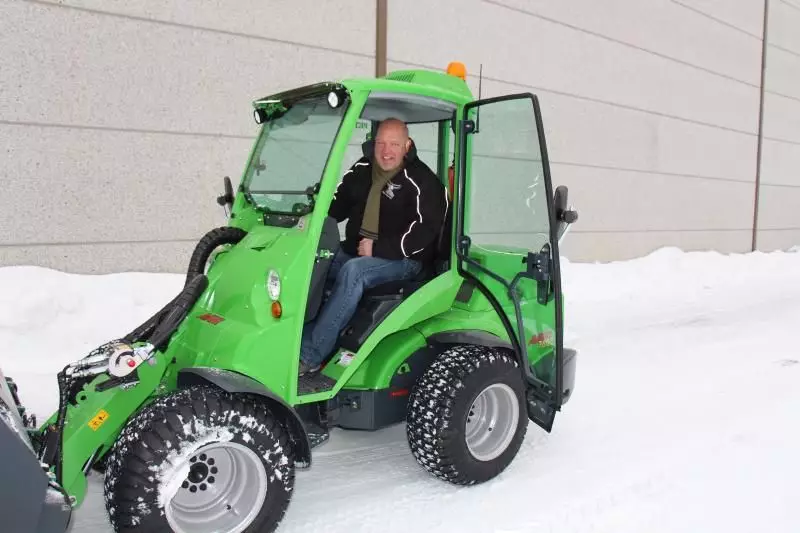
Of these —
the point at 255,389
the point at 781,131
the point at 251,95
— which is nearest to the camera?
the point at 255,389

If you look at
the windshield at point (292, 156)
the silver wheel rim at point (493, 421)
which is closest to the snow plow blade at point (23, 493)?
the windshield at point (292, 156)

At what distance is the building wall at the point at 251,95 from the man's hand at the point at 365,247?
10.7 feet

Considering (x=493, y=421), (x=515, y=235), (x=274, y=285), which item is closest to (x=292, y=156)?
(x=274, y=285)

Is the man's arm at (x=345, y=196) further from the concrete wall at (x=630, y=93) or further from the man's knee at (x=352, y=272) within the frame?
the concrete wall at (x=630, y=93)

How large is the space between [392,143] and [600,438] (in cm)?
221

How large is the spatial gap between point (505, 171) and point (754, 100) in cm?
1304

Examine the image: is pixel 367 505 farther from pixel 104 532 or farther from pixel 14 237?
pixel 14 237

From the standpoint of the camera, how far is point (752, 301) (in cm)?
876

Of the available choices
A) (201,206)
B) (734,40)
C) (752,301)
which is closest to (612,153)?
(752,301)

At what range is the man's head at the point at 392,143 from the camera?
3506 mm

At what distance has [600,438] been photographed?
4027 mm

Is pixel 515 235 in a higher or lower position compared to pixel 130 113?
lower

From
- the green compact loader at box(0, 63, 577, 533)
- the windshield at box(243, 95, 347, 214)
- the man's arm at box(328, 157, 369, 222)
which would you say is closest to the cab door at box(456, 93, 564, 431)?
the green compact loader at box(0, 63, 577, 533)

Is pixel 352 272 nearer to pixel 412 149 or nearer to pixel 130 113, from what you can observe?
pixel 412 149
